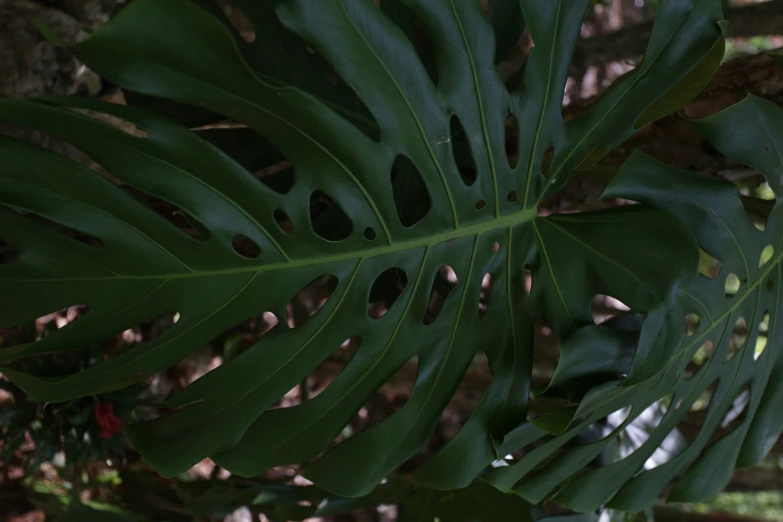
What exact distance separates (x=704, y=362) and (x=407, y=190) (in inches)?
18.3

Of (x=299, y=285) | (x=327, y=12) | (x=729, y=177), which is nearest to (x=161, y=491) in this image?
(x=299, y=285)

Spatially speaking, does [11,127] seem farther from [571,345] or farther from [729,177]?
[729,177]

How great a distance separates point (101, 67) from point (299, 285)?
0.28m

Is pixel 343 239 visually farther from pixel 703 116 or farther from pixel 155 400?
pixel 155 400

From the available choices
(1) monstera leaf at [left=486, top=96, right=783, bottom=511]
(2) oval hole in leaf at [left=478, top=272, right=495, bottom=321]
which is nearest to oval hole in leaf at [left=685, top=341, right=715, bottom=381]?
(1) monstera leaf at [left=486, top=96, right=783, bottom=511]

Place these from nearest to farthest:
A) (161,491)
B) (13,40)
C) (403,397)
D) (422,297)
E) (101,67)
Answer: (101,67) < (422,297) < (13,40) < (161,491) < (403,397)

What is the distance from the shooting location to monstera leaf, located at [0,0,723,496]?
56 centimetres

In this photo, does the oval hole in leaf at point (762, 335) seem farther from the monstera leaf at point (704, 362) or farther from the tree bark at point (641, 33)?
the tree bark at point (641, 33)

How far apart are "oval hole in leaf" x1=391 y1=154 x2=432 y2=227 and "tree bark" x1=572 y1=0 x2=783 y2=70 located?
2.94 feet

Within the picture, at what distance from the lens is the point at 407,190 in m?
0.98

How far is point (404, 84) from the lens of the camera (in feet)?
2.11

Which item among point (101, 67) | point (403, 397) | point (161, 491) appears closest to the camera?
point (101, 67)

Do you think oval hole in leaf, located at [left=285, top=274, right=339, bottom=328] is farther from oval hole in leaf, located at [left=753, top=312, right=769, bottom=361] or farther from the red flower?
oval hole in leaf, located at [left=753, top=312, right=769, bottom=361]

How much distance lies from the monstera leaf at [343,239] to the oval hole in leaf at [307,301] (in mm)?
406
